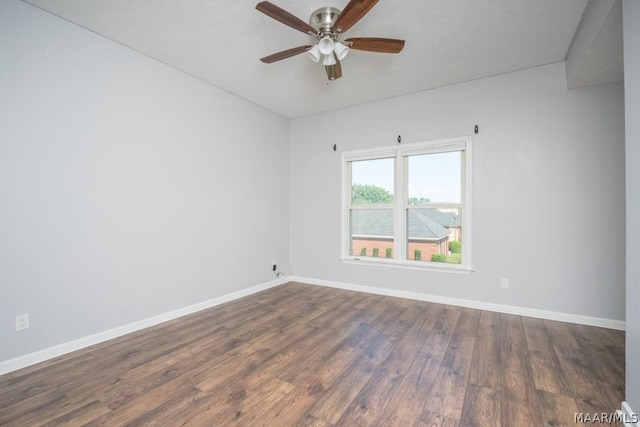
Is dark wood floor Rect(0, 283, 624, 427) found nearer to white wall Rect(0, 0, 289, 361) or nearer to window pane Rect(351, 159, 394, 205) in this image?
white wall Rect(0, 0, 289, 361)

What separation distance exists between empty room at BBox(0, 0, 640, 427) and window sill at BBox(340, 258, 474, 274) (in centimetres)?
5

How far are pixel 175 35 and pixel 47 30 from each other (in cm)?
96

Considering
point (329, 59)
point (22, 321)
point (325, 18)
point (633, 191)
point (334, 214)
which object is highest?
point (325, 18)

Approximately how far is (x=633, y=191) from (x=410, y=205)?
2592 mm

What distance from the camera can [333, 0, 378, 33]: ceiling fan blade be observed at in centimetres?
195

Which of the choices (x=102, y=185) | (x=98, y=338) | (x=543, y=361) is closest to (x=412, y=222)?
(x=543, y=361)

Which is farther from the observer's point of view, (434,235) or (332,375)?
(434,235)

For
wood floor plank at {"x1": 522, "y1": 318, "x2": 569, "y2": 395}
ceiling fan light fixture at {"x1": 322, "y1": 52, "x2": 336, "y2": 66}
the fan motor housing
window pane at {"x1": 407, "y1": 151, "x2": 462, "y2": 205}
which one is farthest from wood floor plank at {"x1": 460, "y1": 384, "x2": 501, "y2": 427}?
the fan motor housing

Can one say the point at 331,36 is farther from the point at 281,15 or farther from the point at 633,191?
the point at 633,191

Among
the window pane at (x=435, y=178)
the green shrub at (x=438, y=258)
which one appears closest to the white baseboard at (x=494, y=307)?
the green shrub at (x=438, y=258)

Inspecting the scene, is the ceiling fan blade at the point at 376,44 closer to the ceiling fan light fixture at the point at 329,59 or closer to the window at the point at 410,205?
the ceiling fan light fixture at the point at 329,59

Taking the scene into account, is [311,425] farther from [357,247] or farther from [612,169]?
[612,169]

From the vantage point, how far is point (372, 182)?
450cm

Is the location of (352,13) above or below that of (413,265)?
above
